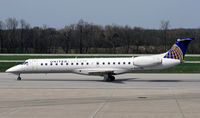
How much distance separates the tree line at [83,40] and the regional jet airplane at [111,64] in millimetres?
58684

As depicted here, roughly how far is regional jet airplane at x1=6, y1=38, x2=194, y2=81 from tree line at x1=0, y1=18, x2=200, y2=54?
58.7m

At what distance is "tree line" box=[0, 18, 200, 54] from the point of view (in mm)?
93312

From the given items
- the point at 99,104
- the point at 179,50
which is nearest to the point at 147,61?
the point at 179,50

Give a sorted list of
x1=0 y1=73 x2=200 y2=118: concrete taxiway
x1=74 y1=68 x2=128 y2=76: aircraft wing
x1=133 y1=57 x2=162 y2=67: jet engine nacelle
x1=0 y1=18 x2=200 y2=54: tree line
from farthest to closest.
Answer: x1=0 y1=18 x2=200 y2=54: tree line
x1=74 y1=68 x2=128 y2=76: aircraft wing
x1=133 y1=57 x2=162 y2=67: jet engine nacelle
x1=0 y1=73 x2=200 y2=118: concrete taxiway

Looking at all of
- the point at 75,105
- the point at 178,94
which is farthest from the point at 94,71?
the point at 75,105

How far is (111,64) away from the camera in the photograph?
29688 mm

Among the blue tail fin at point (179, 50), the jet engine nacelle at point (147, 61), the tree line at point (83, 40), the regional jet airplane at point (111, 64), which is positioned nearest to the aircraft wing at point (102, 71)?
the regional jet airplane at point (111, 64)

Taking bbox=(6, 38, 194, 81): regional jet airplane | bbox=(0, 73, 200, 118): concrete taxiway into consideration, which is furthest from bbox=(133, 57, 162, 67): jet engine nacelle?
bbox=(0, 73, 200, 118): concrete taxiway

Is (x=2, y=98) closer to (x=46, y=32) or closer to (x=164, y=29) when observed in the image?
(x=164, y=29)

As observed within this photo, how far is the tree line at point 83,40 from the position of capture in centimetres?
9331

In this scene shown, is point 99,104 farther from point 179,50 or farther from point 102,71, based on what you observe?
point 179,50

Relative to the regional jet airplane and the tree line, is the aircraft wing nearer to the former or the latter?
the regional jet airplane

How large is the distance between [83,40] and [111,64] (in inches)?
2685

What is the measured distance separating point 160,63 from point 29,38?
253 ft
